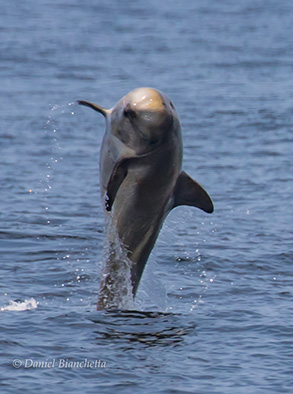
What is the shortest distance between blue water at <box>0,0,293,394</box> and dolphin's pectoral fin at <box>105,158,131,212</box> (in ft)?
4.88

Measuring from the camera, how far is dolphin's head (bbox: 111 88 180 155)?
10344 millimetres

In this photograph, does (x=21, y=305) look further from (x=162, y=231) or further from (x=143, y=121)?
(x=143, y=121)

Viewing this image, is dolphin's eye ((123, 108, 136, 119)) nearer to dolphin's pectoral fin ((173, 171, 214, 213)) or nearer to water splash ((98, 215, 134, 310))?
dolphin's pectoral fin ((173, 171, 214, 213))

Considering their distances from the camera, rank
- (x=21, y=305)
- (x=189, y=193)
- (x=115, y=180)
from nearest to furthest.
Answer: (x=115, y=180) → (x=189, y=193) → (x=21, y=305)

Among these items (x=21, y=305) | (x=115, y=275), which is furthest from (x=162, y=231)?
(x=115, y=275)

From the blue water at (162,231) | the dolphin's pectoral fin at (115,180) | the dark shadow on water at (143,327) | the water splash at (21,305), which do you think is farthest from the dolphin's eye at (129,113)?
the water splash at (21,305)

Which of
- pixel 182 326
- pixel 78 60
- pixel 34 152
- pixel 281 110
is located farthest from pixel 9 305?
pixel 78 60

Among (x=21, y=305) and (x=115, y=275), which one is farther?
(x=21, y=305)

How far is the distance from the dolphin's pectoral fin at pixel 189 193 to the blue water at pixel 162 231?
1.47m

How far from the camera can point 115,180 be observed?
10.5 m

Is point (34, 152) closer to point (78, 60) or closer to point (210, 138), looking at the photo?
point (210, 138)

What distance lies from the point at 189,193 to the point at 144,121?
1.03 m

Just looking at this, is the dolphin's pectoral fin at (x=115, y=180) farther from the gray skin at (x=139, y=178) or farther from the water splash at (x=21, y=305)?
the water splash at (x=21, y=305)

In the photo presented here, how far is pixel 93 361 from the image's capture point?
35.1 feet
